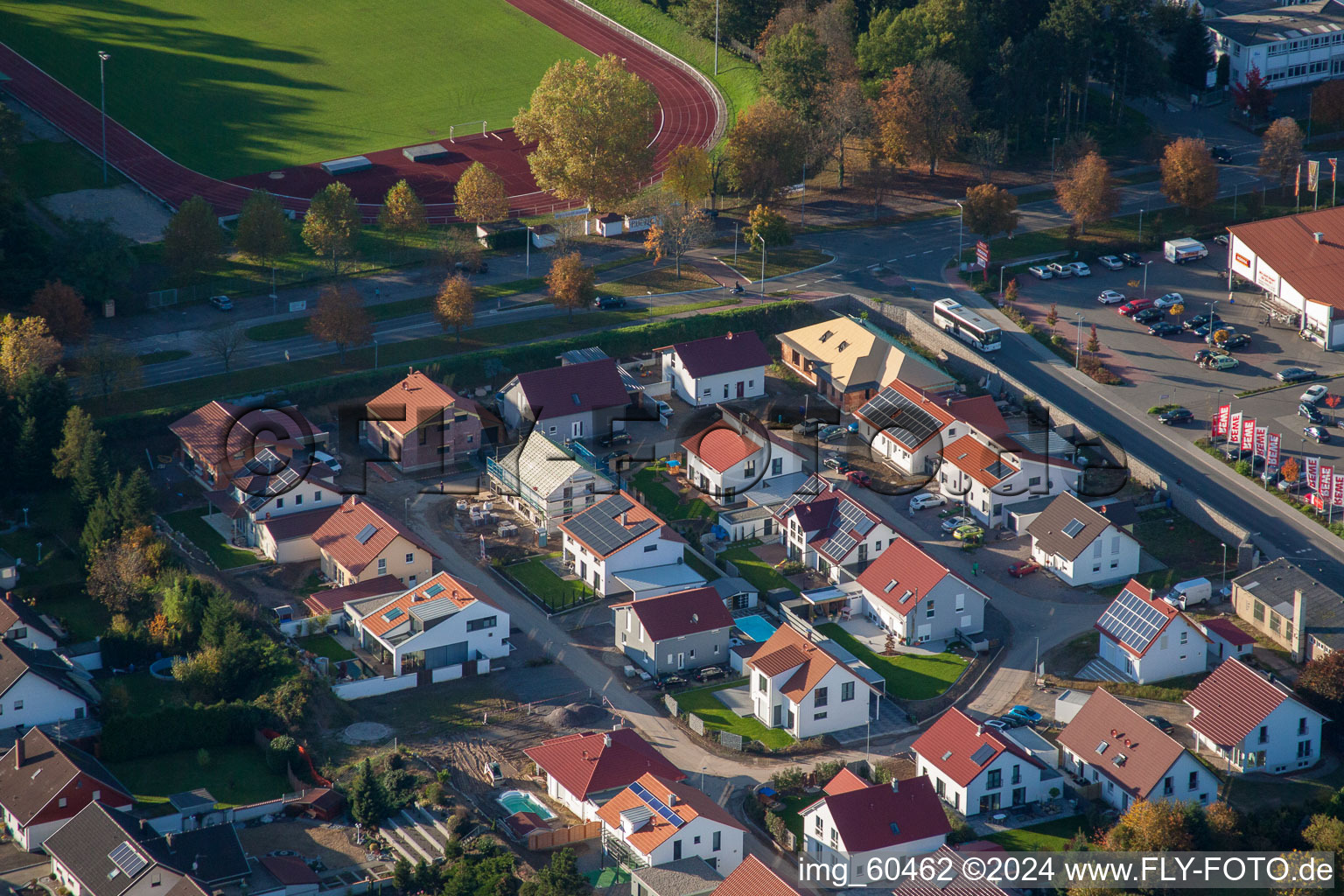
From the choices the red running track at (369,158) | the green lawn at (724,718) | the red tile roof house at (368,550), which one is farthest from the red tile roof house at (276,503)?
the red running track at (369,158)

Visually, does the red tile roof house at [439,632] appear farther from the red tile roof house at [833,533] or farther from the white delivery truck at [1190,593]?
the white delivery truck at [1190,593]

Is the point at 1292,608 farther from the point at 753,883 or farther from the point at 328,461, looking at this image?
the point at 328,461

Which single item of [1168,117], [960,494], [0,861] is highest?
[1168,117]

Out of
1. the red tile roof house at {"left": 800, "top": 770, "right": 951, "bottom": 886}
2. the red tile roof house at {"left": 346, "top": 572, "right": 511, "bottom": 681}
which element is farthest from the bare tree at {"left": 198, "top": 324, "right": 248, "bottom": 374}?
the red tile roof house at {"left": 800, "top": 770, "right": 951, "bottom": 886}

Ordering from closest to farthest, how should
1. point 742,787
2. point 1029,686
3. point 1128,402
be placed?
point 742,787, point 1029,686, point 1128,402

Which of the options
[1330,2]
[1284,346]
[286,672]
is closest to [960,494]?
[1284,346]

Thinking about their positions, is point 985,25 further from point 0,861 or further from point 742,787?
point 0,861

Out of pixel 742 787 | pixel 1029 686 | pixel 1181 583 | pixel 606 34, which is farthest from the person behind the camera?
pixel 606 34
